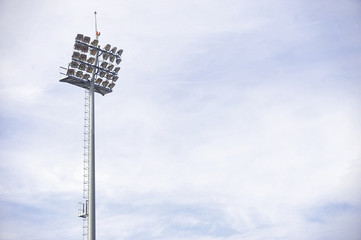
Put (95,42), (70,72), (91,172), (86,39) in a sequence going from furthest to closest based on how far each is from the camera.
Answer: (95,42)
(86,39)
(70,72)
(91,172)

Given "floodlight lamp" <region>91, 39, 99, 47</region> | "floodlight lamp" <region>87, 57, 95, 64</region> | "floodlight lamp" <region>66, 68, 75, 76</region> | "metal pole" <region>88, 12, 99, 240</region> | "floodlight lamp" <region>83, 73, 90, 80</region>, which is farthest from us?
"floodlight lamp" <region>91, 39, 99, 47</region>

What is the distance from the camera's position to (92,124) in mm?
51031

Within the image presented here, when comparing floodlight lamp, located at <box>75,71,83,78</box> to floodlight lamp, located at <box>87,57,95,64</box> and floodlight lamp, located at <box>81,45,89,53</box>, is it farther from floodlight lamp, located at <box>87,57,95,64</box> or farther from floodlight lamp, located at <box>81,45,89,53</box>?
floodlight lamp, located at <box>81,45,89,53</box>

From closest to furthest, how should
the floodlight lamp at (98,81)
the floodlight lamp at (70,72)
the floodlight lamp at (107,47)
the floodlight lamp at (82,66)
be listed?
1. the floodlight lamp at (70,72)
2. the floodlight lamp at (82,66)
3. the floodlight lamp at (98,81)
4. the floodlight lamp at (107,47)

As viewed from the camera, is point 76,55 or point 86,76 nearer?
point 76,55

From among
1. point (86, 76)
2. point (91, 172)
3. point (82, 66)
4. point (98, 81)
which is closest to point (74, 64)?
point (82, 66)

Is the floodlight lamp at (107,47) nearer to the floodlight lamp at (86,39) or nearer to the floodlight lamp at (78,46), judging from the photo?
the floodlight lamp at (86,39)

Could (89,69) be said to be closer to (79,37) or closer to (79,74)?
(79,74)

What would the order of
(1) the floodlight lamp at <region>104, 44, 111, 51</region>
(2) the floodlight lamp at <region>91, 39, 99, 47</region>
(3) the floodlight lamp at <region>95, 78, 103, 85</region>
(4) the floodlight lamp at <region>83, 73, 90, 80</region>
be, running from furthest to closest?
(1) the floodlight lamp at <region>104, 44, 111, 51</region>
(3) the floodlight lamp at <region>95, 78, 103, 85</region>
(2) the floodlight lamp at <region>91, 39, 99, 47</region>
(4) the floodlight lamp at <region>83, 73, 90, 80</region>

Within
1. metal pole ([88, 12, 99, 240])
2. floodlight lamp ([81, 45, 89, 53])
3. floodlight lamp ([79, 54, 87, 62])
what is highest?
floodlight lamp ([81, 45, 89, 53])

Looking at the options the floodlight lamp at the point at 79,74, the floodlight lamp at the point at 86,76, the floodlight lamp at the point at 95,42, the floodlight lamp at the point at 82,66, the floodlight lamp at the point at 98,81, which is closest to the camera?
the floodlight lamp at the point at 79,74

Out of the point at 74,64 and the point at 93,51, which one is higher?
the point at 93,51

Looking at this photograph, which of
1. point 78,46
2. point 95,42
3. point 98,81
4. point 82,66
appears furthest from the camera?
point 98,81

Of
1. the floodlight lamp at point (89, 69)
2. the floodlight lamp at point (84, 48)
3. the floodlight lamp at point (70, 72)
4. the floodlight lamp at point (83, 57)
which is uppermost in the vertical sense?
the floodlight lamp at point (84, 48)
